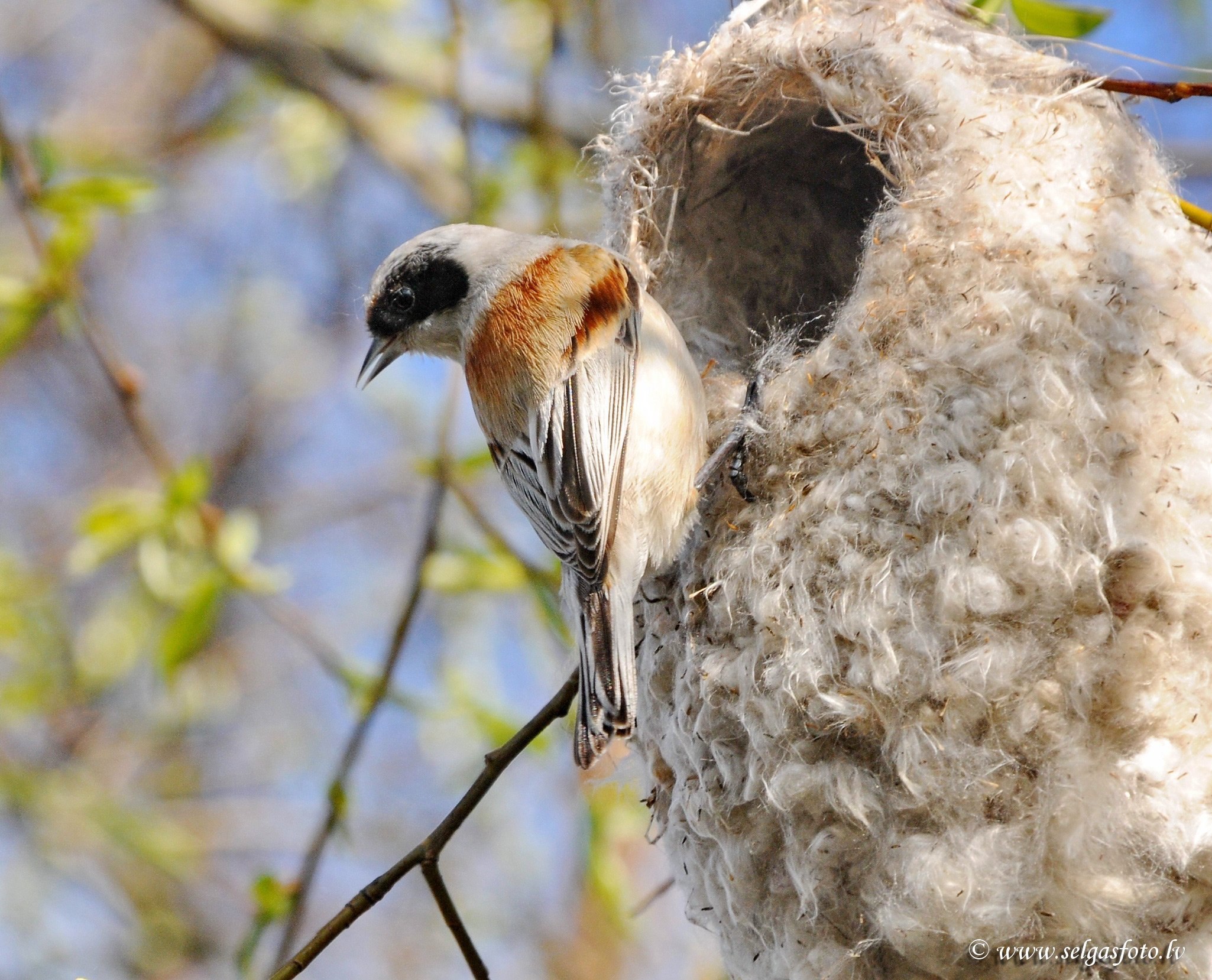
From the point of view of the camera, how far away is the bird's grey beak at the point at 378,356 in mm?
2473

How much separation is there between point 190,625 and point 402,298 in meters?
0.87

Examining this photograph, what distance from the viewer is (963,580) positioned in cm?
147

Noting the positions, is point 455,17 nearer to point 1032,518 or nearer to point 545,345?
point 545,345

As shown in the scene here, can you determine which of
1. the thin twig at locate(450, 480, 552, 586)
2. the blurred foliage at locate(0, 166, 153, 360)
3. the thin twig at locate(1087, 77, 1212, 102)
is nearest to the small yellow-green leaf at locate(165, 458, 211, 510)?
the blurred foliage at locate(0, 166, 153, 360)

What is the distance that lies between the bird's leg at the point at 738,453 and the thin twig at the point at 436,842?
15.8 inches

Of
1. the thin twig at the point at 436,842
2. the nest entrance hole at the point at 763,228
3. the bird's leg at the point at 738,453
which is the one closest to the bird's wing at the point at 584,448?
the bird's leg at the point at 738,453

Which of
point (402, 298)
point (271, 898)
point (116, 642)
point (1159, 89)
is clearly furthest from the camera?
point (116, 642)

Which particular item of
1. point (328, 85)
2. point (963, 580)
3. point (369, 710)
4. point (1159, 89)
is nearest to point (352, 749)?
point (369, 710)

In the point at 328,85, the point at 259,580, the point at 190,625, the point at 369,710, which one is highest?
the point at 328,85

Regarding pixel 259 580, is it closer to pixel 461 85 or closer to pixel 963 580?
pixel 461 85

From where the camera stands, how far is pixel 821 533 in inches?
64.3

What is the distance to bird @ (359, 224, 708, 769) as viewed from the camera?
71.0 inches

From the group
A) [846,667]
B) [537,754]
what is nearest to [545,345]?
[846,667]

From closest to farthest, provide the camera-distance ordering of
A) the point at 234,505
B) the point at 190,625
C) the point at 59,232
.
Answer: the point at 190,625 < the point at 59,232 < the point at 234,505
